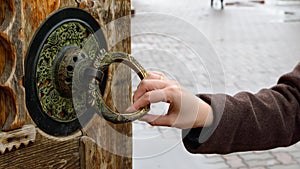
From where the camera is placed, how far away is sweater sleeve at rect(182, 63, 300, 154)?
143cm

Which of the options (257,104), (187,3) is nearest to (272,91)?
(257,104)

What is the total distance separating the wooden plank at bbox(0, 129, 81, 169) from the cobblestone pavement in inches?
6.6

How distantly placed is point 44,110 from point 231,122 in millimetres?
586

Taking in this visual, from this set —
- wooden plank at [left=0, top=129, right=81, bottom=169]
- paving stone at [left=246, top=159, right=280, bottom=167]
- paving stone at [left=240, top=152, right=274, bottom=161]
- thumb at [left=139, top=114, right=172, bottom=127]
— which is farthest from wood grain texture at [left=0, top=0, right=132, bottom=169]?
paving stone at [left=240, top=152, right=274, bottom=161]

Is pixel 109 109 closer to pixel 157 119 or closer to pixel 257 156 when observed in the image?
pixel 157 119

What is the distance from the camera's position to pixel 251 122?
153 centimetres

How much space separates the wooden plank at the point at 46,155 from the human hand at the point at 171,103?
179 mm

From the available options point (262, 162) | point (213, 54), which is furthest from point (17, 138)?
point (262, 162)

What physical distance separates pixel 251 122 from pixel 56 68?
66 centimetres

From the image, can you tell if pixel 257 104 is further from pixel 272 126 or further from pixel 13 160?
pixel 13 160

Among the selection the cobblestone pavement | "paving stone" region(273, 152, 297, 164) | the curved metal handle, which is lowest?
"paving stone" region(273, 152, 297, 164)

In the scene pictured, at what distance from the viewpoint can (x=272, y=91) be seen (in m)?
1.64

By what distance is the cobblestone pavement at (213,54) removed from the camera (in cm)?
128

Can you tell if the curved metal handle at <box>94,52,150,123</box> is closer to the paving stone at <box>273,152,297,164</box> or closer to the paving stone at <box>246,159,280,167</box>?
the paving stone at <box>246,159,280,167</box>
